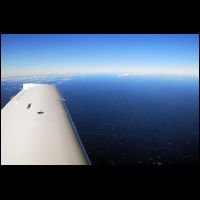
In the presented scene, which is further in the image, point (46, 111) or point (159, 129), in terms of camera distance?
point (159, 129)

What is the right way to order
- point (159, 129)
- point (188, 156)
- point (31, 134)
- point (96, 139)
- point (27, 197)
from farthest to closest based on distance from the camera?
1. point (159, 129)
2. point (96, 139)
3. point (188, 156)
4. point (31, 134)
5. point (27, 197)

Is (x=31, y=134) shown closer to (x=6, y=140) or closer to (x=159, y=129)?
(x=6, y=140)
